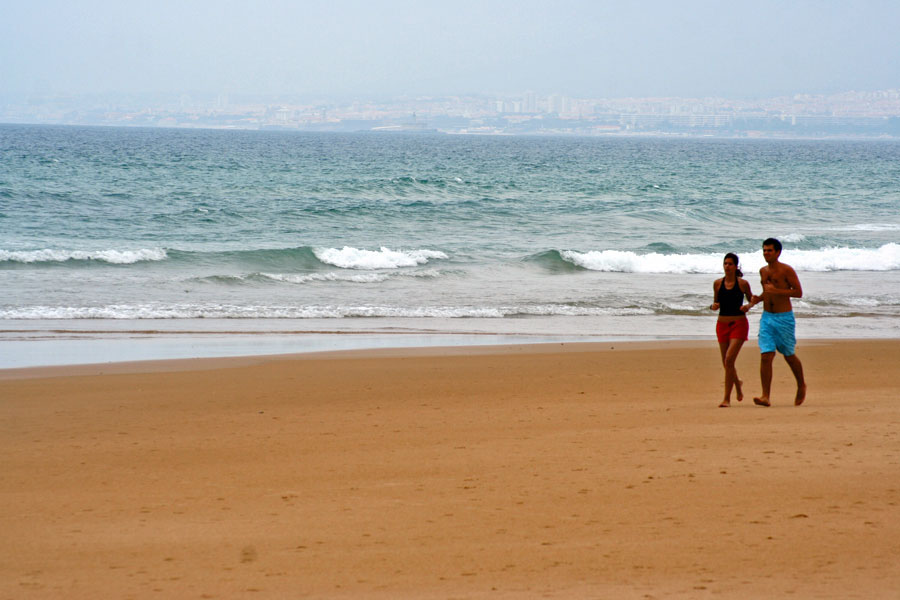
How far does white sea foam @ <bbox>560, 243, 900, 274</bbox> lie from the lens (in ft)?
70.2

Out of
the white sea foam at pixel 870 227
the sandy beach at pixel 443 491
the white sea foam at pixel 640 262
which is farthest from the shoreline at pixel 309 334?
the white sea foam at pixel 870 227

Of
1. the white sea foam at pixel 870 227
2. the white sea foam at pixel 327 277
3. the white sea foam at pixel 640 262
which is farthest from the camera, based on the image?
the white sea foam at pixel 870 227

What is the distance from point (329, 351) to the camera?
10.7m

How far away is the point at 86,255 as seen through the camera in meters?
19.7

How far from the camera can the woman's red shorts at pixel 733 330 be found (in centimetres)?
725

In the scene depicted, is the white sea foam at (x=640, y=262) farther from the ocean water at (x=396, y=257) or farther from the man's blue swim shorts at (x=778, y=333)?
the man's blue swim shorts at (x=778, y=333)

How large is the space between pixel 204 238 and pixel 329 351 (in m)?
15.4

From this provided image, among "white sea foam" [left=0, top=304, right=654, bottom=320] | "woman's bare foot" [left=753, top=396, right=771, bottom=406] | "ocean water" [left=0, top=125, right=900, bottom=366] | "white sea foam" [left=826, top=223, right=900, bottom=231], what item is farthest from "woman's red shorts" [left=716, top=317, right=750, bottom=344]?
"white sea foam" [left=826, top=223, right=900, bottom=231]

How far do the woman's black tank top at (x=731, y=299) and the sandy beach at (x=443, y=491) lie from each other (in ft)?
2.58

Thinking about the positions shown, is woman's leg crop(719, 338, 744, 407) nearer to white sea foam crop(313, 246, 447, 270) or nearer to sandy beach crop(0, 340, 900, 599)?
sandy beach crop(0, 340, 900, 599)

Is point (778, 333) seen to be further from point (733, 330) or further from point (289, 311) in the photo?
point (289, 311)

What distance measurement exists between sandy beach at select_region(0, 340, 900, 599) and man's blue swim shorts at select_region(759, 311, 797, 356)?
0.49m

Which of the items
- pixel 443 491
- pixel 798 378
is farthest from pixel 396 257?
pixel 443 491

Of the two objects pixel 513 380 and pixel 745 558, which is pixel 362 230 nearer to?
pixel 513 380
